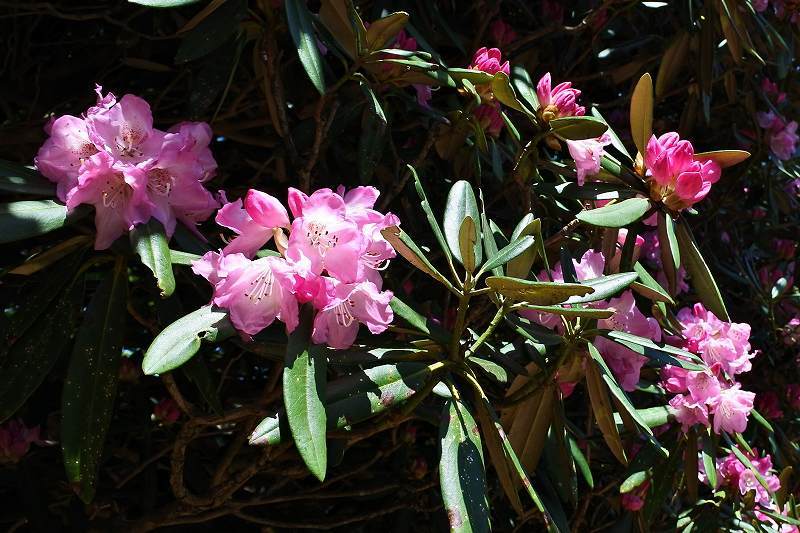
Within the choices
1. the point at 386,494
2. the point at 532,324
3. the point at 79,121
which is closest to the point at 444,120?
the point at 532,324

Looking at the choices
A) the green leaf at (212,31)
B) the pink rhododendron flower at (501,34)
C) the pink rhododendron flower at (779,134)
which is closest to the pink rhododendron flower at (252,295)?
the green leaf at (212,31)

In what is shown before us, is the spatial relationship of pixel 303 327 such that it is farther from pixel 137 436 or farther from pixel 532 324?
pixel 137 436

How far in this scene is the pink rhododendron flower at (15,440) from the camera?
1523 millimetres

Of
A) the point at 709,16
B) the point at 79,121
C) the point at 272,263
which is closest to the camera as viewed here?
the point at 272,263

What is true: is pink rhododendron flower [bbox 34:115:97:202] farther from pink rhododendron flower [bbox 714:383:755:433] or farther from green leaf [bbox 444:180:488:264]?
pink rhododendron flower [bbox 714:383:755:433]

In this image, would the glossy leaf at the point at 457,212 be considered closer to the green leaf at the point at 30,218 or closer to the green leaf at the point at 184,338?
the green leaf at the point at 184,338

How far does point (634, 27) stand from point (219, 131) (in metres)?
1.11

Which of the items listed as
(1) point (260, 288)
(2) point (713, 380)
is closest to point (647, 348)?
(2) point (713, 380)

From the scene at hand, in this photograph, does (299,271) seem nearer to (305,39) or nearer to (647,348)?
(305,39)

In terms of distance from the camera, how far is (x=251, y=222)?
90 centimetres

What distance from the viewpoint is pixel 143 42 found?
1.62m

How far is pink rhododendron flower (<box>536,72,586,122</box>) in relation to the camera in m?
1.24

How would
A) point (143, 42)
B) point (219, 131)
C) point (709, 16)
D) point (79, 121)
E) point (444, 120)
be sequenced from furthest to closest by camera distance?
point (709, 16) < point (143, 42) < point (219, 131) < point (444, 120) < point (79, 121)

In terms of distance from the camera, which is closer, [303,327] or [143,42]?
[303,327]
